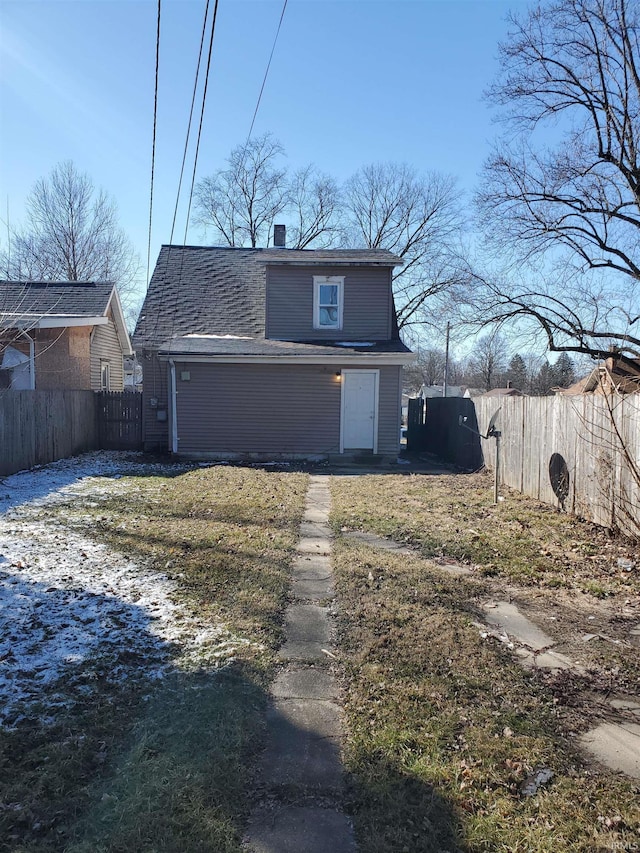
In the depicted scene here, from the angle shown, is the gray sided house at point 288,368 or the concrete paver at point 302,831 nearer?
the concrete paver at point 302,831

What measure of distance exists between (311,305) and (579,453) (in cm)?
876

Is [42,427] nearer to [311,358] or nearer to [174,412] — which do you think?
[174,412]

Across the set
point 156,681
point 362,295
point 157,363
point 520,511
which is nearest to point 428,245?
point 362,295

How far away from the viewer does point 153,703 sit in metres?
3.00

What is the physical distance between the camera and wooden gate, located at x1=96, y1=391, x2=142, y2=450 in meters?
16.1

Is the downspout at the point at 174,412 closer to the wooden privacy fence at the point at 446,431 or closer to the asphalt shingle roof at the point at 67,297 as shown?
the asphalt shingle roof at the point at 67,297

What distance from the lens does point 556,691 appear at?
127 inches

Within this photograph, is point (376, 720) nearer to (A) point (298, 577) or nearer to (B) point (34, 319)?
(A) point (298, 577)

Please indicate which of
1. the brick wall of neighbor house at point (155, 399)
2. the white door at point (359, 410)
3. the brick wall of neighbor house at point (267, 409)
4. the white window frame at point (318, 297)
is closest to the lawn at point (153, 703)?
the brick wall of neighbor house at point (267, 409)

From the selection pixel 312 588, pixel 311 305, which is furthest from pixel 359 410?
pixel 312 588

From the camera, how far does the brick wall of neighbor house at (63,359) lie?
15133 millimetres

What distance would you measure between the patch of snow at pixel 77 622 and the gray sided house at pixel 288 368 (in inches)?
291

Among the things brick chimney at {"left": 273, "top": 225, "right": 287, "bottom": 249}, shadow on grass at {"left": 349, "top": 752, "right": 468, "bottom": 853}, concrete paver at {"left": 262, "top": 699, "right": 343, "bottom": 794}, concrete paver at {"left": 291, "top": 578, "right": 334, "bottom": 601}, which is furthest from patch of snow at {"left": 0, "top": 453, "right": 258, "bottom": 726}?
brick chimney at {"left": 273, "top": 225, "right": 287, "bottom": 249}

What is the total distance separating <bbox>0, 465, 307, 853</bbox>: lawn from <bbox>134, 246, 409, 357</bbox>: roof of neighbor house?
7.83 meters
